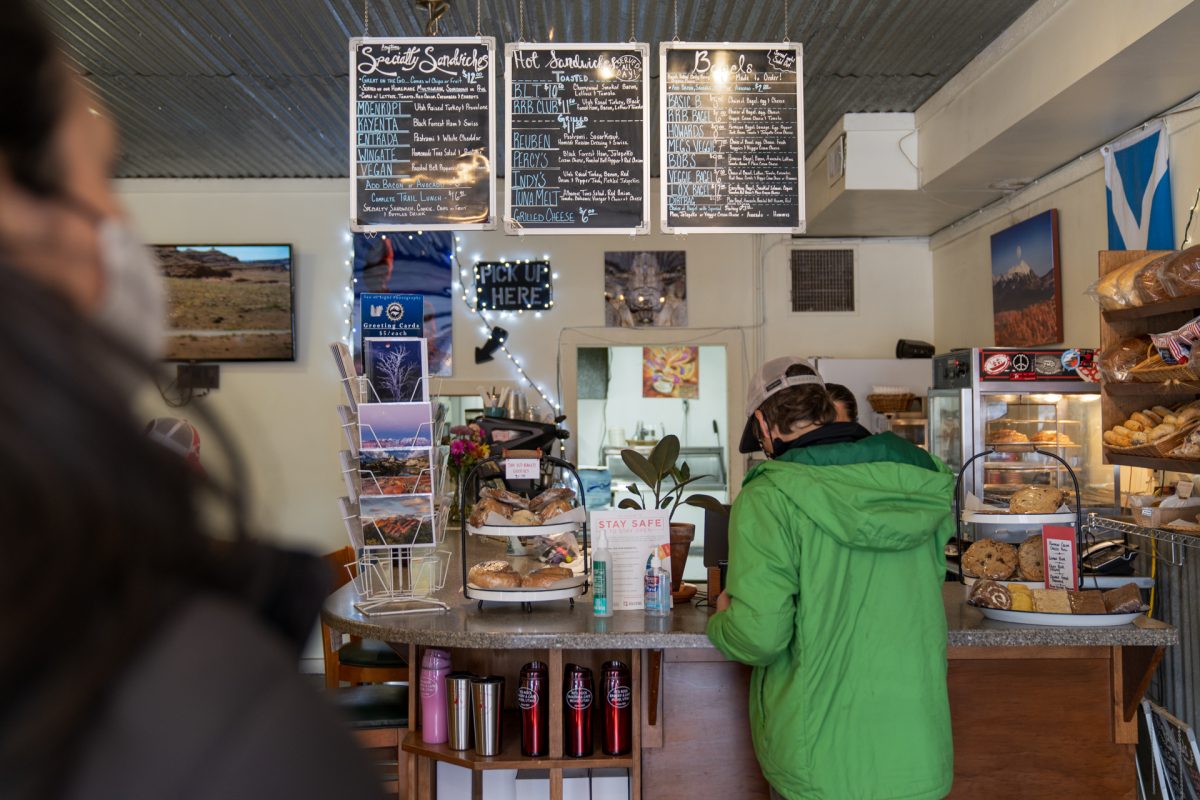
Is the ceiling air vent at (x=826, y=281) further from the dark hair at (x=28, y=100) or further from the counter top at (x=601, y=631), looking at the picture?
the dark hair at (x=28, y=100)

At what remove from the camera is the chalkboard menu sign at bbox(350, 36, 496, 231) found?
397 centimetres

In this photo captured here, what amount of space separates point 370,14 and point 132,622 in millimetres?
4473

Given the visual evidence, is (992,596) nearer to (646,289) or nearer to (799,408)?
(799,408)

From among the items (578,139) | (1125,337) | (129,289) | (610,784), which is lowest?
(610,784)

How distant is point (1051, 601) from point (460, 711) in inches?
70.7

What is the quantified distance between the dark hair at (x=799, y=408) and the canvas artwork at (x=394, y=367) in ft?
4.33

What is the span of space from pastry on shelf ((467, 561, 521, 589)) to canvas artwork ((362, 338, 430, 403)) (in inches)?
26.2

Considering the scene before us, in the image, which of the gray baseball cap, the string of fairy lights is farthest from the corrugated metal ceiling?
the gray baseball cap

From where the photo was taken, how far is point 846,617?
7.81ft

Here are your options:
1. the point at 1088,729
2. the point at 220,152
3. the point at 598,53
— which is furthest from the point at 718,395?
the point at 1088,729

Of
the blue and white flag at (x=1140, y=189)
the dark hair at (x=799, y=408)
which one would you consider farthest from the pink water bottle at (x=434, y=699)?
the blue and white flag at (x=1140, y=189)

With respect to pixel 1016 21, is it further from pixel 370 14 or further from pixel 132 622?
pixel 132 622

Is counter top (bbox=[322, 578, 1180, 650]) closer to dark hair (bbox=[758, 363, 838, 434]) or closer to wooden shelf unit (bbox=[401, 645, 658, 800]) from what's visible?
wooden shelf unit (bbox=[401, 645, 658, 800])

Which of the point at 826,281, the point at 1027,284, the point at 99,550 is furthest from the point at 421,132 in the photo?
the point at 826,281
